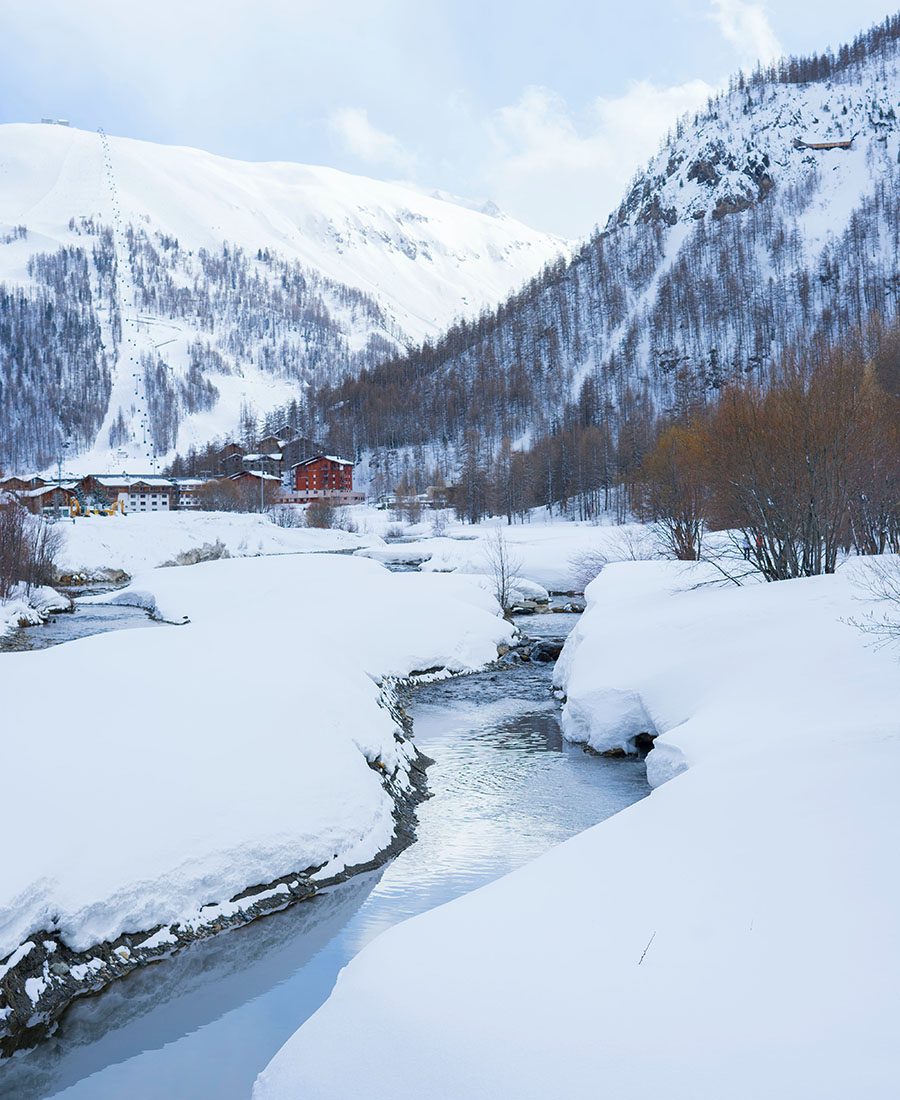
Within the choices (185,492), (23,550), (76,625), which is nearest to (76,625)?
(76,625)

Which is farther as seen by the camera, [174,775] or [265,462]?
[265,462]

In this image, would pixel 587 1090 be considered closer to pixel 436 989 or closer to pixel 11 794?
pixel 436 989

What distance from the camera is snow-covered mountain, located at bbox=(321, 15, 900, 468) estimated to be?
361ft

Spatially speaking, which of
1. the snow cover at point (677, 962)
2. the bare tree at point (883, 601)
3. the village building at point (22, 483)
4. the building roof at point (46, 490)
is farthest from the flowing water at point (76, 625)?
the village building at point (22, 483)

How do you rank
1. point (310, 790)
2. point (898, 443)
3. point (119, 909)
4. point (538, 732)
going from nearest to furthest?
point (119, 909) < point (310, 790) < point (538, 732) < point (898, 443)

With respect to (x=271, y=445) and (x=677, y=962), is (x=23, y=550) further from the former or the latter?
(x=271, y=445)

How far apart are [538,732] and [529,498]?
71901mm

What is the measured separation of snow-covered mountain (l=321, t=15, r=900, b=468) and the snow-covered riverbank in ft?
278

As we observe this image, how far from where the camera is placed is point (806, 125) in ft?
448

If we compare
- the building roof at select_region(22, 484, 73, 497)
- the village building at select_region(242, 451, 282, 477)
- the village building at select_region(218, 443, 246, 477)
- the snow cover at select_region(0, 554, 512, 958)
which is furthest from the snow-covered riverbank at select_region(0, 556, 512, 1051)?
the village building at select_region(242, 451, 282, 477)

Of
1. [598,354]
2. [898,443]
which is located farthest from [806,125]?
[898,443]

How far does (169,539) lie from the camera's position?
5647 cm

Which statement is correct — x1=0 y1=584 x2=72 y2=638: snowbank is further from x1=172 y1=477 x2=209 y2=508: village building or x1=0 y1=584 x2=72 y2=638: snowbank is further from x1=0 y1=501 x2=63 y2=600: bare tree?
x1=172 y1=477 x2=209 y2=508: village building

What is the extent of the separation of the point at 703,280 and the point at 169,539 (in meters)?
89.1
